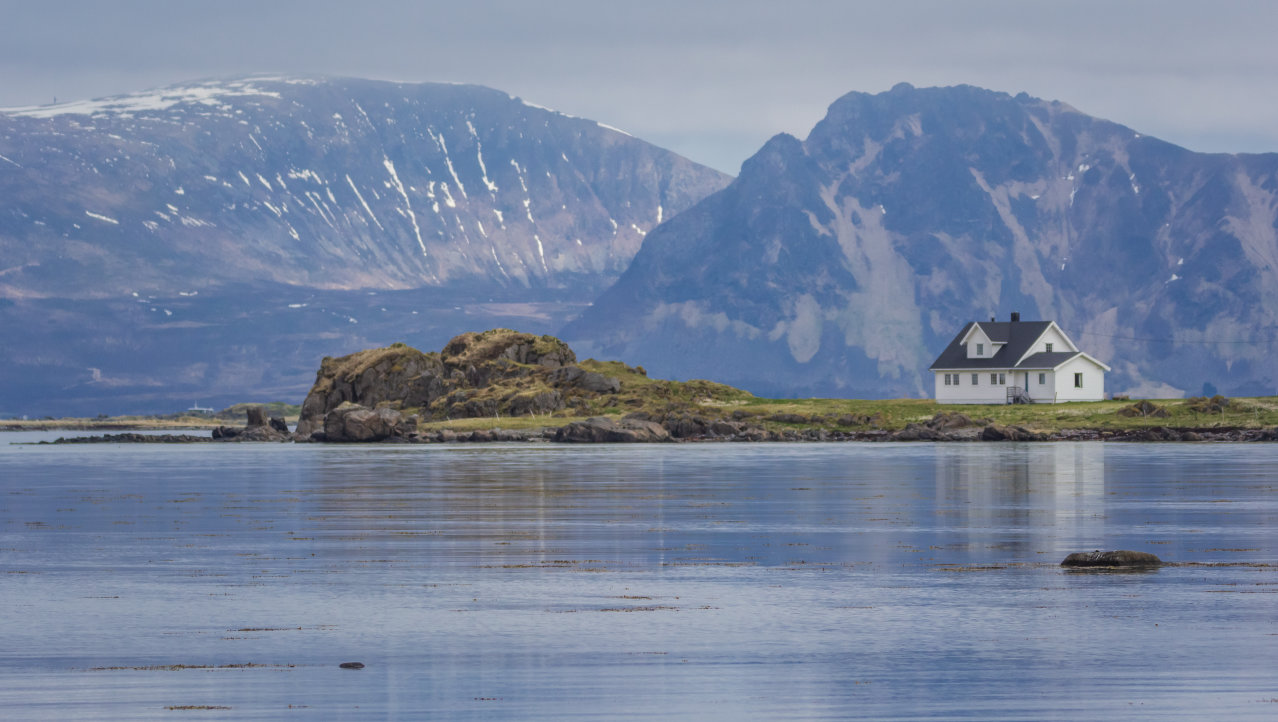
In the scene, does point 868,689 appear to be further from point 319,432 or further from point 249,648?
point 319,432

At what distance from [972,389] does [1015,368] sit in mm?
6041

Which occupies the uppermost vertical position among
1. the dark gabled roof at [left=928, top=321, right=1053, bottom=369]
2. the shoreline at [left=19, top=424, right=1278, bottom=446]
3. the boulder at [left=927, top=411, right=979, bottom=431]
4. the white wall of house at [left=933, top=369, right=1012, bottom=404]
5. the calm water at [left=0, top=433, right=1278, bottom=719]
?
the dark gabled roof at [left=928, top=321, right=1053, bottom=369]

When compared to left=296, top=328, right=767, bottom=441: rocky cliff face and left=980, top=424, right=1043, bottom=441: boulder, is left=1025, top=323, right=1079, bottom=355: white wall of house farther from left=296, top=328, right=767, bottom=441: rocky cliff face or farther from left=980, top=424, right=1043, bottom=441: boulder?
left=296, top=328, right=767, bottom=441: rocky cliff face

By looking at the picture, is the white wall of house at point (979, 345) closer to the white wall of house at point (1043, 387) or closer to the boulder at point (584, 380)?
the white wall of house at point (1043, 387)

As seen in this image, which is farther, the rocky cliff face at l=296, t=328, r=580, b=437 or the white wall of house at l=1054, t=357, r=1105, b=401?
the rocky cliff face at l=296, t=328, r=580, b=437

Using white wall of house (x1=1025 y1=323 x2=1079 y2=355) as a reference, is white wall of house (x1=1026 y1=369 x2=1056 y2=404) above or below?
below

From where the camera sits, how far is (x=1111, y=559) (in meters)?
38.9

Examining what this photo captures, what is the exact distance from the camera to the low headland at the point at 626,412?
482ft

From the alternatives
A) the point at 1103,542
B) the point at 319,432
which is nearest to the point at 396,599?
the point at 1103,542

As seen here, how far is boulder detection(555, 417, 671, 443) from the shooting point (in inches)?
6250

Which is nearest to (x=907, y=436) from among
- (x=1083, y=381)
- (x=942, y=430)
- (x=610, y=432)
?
(x=942, y=430)

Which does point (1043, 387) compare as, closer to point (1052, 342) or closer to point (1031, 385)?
point (1031, 385)

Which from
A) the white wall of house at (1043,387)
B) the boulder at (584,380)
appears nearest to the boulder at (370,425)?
the boulder at (584,380)

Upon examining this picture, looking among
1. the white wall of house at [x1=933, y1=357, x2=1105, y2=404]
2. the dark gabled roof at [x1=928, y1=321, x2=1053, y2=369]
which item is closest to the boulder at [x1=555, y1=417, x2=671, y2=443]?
the white wall of house at [x1=933, y1=357, x2=1105, y2=404]
